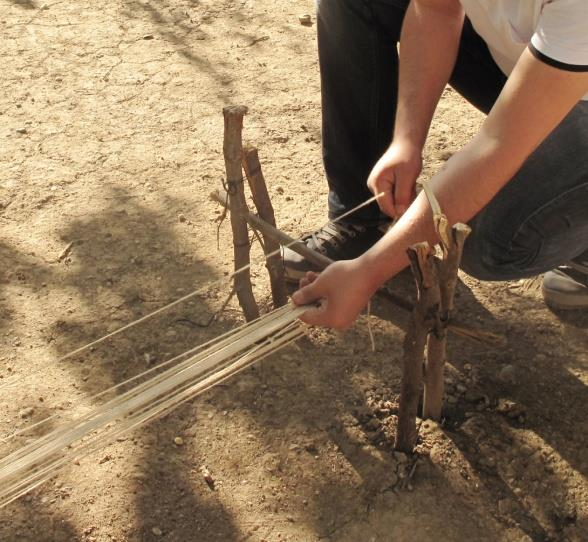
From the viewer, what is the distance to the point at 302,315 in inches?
79.7

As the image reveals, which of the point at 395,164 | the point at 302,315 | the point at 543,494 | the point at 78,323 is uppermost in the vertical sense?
the point at 395,164

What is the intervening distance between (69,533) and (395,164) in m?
1.32

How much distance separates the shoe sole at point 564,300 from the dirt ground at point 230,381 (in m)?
0.04

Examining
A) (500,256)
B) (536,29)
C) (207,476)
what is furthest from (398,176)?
(207,476)

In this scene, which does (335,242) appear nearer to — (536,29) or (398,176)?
(398,176)

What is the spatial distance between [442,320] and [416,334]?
73 mm

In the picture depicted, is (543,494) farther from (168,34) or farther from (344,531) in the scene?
(168,34)

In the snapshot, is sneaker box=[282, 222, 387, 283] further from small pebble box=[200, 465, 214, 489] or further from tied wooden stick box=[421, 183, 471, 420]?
small pebble box=[200, 465, 214, 489]

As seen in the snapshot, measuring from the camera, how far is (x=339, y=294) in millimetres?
1928

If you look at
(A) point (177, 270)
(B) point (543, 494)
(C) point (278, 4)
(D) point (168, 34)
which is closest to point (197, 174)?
(A) point (177, 270)

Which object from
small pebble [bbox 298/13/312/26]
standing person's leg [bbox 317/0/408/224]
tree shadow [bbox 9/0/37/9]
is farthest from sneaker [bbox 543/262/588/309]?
tree shadow [bbox 9/0/37/9]

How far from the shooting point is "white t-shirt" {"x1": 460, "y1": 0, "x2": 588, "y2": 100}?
1726mm

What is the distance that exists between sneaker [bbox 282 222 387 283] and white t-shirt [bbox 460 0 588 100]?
769mm

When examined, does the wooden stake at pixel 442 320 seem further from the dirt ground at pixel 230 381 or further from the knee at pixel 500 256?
the knee at pixel 500 256
